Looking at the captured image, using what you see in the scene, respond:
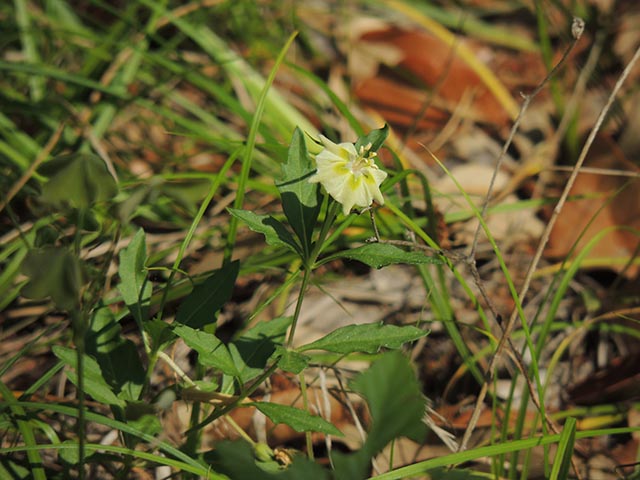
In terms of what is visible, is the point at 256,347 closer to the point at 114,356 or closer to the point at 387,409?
the point at 114,356

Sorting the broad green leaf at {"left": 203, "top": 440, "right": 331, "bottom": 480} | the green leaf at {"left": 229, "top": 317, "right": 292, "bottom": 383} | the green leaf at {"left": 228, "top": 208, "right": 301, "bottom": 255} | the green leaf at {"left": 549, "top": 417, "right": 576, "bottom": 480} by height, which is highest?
the green leaf at {"left": 228, "top": 208, "right": 301, "bottom": 255}

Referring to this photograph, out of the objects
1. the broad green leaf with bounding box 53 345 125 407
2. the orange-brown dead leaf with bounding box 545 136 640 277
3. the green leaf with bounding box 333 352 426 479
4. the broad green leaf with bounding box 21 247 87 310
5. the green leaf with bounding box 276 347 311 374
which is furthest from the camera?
the orange-brown dead leaf with bounding box 545 136 640 277

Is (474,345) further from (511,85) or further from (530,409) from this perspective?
(511,85)

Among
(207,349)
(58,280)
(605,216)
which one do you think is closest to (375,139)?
(207,349)

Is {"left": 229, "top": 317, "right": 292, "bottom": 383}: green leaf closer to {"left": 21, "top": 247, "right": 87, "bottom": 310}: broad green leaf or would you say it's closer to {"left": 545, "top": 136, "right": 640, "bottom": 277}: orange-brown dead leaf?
{"left": 21, "top": 247, "right": 87, "bottom": 310}: broad green leaf

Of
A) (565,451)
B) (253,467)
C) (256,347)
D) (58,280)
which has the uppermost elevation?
(58,280)

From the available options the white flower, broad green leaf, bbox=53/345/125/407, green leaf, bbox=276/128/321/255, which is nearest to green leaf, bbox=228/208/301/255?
green leaf, bbox=276/128/321/255
